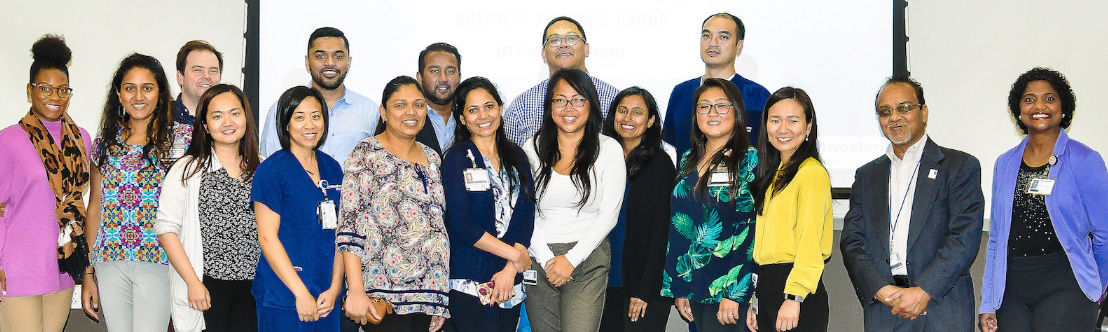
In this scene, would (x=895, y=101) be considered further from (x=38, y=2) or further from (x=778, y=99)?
(x=38, y=2)

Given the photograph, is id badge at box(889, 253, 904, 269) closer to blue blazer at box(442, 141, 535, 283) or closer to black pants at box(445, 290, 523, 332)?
blue blazer at box(442, 141, 535, 283)

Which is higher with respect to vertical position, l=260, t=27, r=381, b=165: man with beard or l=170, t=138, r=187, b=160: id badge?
l=260, t=27, r=381, b=165: man with beard

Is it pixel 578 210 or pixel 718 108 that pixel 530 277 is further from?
pixel 718 108

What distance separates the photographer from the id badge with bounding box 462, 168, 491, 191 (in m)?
3.04

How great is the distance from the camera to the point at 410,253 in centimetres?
290

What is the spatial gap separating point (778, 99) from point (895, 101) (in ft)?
1.54

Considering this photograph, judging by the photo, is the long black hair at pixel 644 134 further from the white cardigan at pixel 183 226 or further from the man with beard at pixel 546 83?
the white cardigan at pixel 183 226

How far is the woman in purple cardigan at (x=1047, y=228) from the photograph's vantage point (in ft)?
10.5

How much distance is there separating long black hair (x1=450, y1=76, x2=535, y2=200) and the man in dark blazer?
126 centimetres

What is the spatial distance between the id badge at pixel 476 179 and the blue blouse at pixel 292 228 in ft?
1.67

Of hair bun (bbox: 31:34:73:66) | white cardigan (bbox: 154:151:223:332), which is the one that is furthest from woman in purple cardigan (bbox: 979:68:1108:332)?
→ hair bun (bbox: 31:34:73:66)

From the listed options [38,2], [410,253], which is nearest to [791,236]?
[410,253]

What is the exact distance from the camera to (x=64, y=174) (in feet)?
11.4

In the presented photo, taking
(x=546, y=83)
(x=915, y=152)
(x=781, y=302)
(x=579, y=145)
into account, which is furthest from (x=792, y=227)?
(x=546, y=83)
